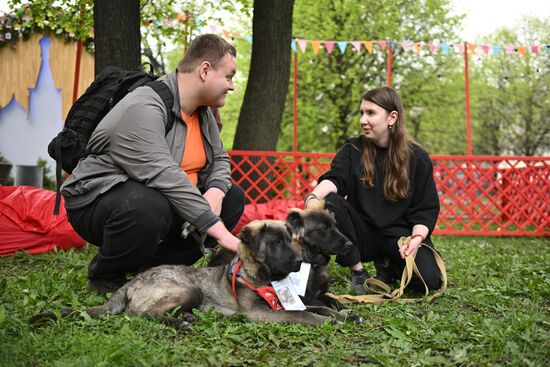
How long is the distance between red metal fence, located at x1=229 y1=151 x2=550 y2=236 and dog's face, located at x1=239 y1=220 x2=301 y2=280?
19.8 feet

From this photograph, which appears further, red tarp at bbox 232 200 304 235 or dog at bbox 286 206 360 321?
red tarp at bbox 232 200 304 235

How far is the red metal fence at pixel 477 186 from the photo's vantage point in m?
9.96

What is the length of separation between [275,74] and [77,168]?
19.8ft

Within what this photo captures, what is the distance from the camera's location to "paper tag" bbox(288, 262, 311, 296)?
3880mm

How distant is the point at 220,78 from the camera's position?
13.0 ft

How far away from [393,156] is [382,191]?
300 mm

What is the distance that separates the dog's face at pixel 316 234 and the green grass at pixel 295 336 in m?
0.45

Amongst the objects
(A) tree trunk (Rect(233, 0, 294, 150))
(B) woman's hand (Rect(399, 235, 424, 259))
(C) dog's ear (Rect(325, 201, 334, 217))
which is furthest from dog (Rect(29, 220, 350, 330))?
(A) tree trunk (Rect(233, 0, 294, 150))

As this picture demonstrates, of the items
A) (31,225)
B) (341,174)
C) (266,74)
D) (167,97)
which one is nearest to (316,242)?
(341,174)

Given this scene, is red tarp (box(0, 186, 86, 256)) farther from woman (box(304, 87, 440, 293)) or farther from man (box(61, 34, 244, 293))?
woman (box(304, 87, 440, 293))

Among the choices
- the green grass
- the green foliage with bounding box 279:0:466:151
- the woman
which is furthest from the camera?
the green foliage with bounding box 279:0:466:151

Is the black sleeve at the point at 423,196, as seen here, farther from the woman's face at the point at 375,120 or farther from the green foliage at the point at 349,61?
the green foliage at the point at 349,61

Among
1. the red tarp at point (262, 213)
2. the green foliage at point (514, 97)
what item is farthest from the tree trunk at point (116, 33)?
the green foliage at point (514, 97)

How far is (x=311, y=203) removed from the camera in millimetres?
4508
